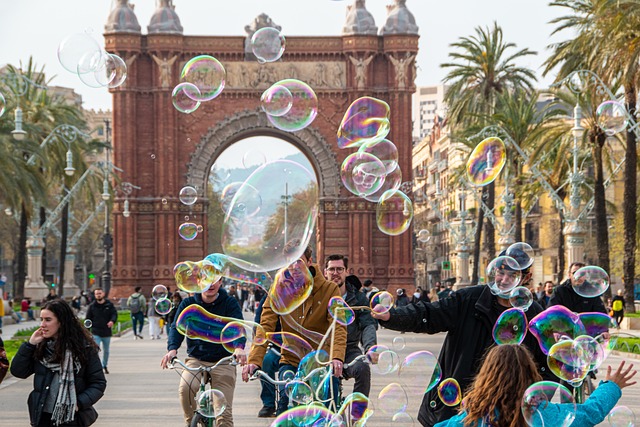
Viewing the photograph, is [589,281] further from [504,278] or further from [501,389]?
[501,389]

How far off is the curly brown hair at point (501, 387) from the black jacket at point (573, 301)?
6.23 m

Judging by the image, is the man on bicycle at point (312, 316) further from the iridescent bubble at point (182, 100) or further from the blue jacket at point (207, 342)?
the iridescent bubble at point (182, 100)

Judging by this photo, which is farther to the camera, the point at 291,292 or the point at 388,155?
the point at 388,155

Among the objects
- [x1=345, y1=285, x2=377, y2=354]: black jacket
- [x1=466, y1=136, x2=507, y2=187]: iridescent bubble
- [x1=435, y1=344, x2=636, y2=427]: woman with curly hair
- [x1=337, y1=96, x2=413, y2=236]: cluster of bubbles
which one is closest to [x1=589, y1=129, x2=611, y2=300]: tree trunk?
[x1=466, y1=136, x2=507, y2=187]: iridescent bubble

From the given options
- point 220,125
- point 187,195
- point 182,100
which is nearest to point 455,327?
point 182,100

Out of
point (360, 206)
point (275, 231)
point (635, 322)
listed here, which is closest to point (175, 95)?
point (275, 231)

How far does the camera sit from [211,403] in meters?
8.47

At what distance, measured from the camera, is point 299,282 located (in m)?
8.38

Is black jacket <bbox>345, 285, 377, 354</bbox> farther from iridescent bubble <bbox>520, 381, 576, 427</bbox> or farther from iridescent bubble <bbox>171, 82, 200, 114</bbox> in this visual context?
iridescent bubble <bbox>171, 82, 200, 114</bbox>

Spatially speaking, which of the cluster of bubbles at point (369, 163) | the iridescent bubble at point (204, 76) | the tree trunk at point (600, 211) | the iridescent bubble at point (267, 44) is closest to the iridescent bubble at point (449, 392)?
the cluster of bubbles at point (369, 163)

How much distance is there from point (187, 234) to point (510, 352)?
13.1 m

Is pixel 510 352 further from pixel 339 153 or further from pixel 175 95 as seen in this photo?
pixel 339 153

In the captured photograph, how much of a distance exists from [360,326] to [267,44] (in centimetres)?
811

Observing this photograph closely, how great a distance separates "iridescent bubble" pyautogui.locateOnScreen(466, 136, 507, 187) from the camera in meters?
15.4
